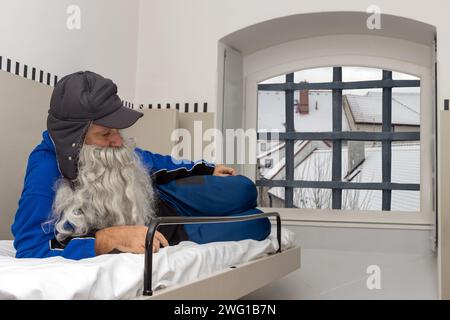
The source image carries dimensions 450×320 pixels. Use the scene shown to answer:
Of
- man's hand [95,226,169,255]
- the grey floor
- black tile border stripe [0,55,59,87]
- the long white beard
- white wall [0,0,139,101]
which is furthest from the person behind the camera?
the grey floor

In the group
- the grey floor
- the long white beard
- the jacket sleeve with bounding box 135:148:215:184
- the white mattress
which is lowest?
the grey floor

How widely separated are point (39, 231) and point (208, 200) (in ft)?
2.70

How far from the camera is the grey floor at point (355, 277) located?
424 cm

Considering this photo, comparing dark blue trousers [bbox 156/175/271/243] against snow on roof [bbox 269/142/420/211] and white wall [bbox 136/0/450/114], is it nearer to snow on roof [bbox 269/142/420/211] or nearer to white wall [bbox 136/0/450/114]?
white wall [bbox 136/0/450/114]

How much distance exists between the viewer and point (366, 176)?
4832 millimetres

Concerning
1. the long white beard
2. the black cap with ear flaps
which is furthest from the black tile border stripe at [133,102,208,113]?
the black cap with ear flaps

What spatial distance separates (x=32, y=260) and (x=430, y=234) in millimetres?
3433

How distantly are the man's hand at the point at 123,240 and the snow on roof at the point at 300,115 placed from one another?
10.5ft

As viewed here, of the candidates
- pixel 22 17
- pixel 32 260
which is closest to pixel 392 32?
pixel 22 17

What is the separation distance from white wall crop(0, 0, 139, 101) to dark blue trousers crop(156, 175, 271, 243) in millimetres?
1416

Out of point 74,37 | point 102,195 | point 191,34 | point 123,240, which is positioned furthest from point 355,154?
point 123,240

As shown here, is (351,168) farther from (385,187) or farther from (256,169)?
(256,169)

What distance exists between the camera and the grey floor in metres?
4.24

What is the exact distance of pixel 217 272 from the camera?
217 cm
